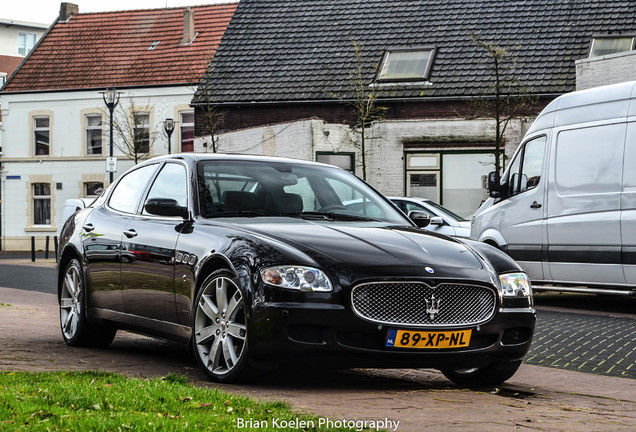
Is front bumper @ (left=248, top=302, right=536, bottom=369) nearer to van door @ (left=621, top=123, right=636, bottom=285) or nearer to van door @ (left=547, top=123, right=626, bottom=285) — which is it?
van door @ (left=621, top=123, right=636, bottom=285)

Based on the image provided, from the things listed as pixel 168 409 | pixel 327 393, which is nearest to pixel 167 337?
pixel 327 393

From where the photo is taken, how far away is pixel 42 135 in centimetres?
4816

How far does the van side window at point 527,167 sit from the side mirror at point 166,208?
8.48 metres

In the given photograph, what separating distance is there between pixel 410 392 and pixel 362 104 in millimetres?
23677

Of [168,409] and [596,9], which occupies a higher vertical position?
[596,9]

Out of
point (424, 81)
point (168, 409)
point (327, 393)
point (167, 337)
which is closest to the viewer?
point (168, 409)

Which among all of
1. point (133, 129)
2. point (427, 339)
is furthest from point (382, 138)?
point (427, 339)

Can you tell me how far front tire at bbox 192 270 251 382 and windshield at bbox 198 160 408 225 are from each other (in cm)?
80

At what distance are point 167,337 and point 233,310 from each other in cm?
119

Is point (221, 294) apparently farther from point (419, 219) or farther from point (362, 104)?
point (362, 104)

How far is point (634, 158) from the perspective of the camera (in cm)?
1376

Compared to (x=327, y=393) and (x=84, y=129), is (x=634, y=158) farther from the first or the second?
(x=84, y=129)

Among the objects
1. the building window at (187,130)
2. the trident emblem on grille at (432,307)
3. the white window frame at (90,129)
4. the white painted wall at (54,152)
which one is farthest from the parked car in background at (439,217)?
the white window frame at (90,129)

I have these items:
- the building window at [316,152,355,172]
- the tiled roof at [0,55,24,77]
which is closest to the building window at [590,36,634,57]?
the building window at [316,152,355,172]
